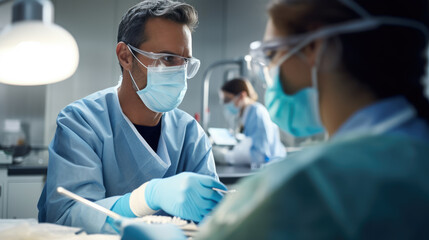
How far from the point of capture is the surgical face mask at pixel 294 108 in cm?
78

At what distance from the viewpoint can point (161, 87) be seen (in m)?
1.50

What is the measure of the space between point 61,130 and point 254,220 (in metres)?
1.01

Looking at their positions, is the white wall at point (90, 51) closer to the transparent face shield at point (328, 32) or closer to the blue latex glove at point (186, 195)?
the blue latex glove at point (186, 195)

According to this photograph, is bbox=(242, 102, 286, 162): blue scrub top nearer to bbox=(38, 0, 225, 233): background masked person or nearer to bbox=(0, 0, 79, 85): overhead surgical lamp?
bbox=(38, 0, 225, 233): background masked person

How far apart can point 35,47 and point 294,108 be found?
1.95ft

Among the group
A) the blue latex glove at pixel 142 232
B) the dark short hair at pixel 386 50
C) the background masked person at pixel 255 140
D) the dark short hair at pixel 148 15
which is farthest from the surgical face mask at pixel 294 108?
the background masked person at pixel 255 140

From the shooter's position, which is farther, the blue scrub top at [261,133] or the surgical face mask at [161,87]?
the blue scrub top at [261,133]

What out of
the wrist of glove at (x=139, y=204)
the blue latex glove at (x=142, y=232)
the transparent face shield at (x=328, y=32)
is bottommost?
the wrist of glove at (x=139, y=204)

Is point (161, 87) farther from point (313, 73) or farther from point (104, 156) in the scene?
point (313, 73)

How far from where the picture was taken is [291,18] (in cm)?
73

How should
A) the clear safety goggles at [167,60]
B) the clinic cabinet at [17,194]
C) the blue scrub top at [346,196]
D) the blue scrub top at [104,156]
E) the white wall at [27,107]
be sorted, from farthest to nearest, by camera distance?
the white wall at [27,107] → the clinic cabinet at [17,194] → the clear safety goggles at [167,60] → the blue scrub top at [104,156] → the blue scrub top at [346,196]

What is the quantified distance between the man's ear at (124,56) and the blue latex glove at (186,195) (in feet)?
1.92

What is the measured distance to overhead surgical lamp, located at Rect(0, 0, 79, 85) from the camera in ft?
2.47

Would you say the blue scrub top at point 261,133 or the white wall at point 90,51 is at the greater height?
the white wall at point 90,51
